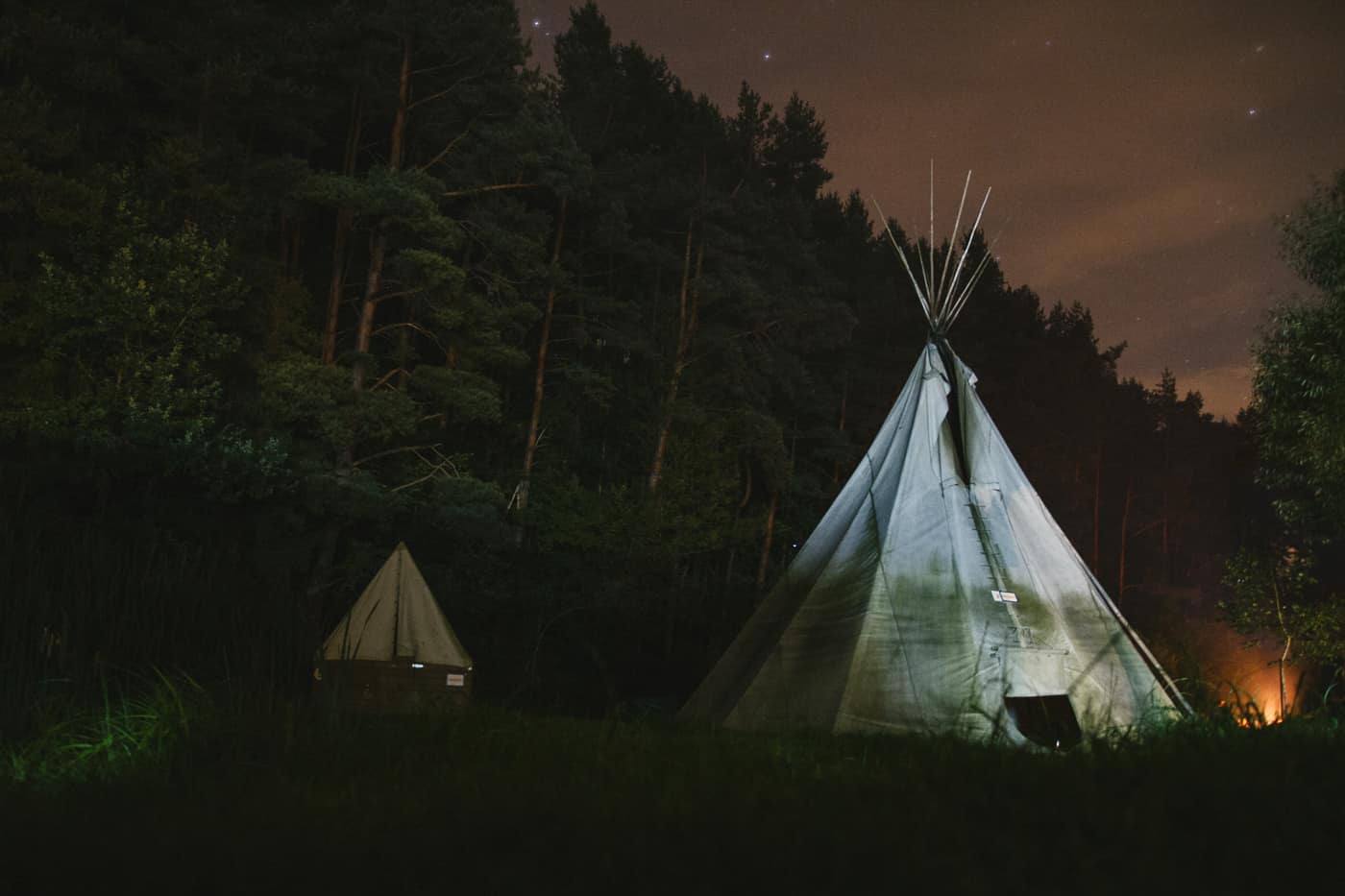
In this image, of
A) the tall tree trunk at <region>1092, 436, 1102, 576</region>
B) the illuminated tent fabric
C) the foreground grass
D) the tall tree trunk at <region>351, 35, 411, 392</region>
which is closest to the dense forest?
the tall tree trunk at <region>351, 35, 411, 392</region>

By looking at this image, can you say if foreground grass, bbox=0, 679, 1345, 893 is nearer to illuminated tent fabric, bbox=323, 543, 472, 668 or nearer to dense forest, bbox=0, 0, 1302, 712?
dense forest, bbox=0, 0, 1302, 712

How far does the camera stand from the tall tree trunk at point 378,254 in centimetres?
1620

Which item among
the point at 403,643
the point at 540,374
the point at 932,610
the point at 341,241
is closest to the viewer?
the point at 932,610

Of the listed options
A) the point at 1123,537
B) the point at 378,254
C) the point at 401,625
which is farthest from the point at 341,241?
the point at 1123,537

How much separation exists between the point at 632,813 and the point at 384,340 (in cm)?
1930

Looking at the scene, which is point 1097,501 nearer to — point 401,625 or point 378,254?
point 378,254

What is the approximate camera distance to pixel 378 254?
54.6 ft

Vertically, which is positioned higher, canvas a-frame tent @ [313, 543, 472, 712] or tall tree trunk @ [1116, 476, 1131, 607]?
tall tree trunk @ [1116, 476, 1131, 607]

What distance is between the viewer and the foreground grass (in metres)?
2.65

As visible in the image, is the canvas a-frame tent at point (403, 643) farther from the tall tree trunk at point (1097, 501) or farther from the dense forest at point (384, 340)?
the tall tree trunk at point (1097, 501)

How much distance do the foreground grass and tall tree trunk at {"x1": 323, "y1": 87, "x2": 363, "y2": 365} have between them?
13.1 metres

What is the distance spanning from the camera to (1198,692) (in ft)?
18.4

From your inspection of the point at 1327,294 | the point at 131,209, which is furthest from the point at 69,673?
the point at 1327,294

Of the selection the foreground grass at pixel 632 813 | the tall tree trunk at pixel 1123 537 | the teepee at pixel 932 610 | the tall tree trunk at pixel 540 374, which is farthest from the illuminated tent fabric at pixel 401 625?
the tall tree trunk at pixel 1123 537
